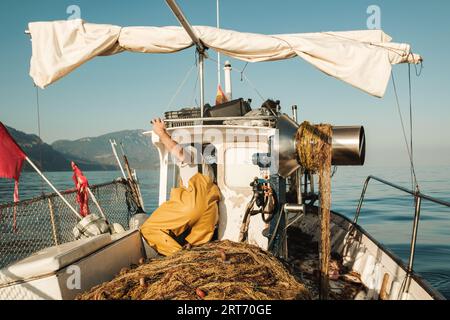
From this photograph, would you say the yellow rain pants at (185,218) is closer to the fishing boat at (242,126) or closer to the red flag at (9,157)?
the fishing boat at (242,126)

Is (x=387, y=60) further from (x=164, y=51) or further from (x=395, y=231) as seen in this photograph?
(x=395, y=231)

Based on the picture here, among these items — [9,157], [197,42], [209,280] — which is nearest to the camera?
[209,280]

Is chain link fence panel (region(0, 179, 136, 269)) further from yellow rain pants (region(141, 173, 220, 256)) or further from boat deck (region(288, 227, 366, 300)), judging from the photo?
boat deck (region(288, 227, 366, 300))

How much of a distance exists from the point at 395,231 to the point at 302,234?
9.31 meters

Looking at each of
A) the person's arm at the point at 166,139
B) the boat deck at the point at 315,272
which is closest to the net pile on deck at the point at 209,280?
the boat deck at the point at 315,272

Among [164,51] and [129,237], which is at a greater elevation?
[164,51]

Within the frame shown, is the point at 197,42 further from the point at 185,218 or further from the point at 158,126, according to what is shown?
the point at 185,218

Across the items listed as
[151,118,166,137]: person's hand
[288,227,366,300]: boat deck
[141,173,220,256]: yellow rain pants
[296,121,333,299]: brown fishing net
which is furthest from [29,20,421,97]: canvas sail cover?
[288,227,366,300]: boat deck

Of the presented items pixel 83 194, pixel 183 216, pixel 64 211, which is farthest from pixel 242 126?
pixel 64 211

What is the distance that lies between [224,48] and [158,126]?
211 cm

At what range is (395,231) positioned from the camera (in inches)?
622

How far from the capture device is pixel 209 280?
11.7 ft

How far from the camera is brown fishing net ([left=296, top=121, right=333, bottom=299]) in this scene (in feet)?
13.0

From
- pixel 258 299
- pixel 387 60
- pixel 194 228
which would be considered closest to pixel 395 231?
pixel 387 60
